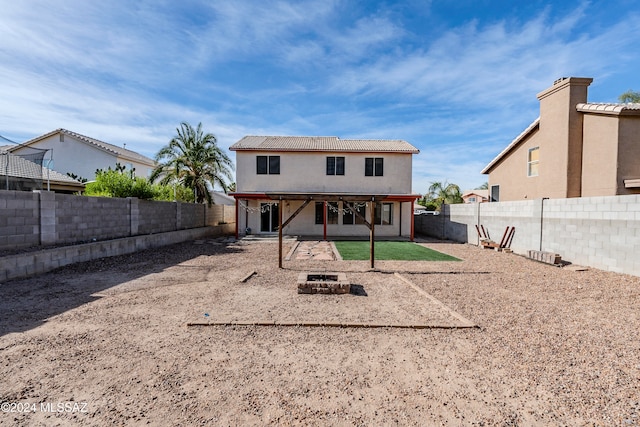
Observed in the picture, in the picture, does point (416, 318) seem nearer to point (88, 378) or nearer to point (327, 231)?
point (88, 378)

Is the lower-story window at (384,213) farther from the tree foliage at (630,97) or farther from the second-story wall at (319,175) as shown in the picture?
the tree foliage at (630,97)

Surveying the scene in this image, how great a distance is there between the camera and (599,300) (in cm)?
679

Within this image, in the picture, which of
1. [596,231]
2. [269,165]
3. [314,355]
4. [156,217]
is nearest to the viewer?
[314,355]

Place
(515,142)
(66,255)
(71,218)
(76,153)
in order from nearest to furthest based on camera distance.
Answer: (66,255) < (71,218) < (515,142) < (76,153)

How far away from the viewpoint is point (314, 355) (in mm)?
4137

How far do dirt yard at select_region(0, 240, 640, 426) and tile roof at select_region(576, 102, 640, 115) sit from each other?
8.54 meters

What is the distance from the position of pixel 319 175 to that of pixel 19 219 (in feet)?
46.7

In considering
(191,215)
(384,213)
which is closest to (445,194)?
(384,213)

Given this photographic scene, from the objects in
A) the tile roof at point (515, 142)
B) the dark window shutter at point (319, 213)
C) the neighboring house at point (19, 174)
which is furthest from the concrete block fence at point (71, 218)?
the tile roof at point (515, 142)

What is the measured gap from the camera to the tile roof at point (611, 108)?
12.2 metres

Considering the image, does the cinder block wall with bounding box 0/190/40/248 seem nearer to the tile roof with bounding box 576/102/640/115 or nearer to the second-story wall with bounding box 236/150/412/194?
the second-story wall with bounding box 236/150/412/194

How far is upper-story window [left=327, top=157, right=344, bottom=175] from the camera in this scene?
19.7 meters

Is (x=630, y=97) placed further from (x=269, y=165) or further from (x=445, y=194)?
(x=269, y=165)

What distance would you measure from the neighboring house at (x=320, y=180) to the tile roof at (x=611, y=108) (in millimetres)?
8342
